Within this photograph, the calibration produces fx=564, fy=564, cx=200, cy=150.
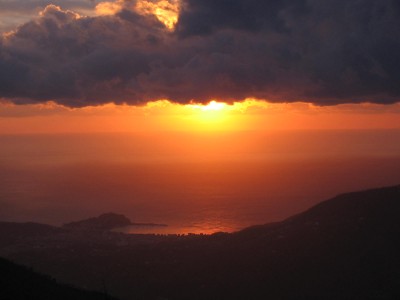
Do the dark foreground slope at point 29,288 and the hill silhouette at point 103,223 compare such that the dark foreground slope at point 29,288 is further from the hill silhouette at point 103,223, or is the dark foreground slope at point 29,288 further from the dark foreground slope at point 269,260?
the hill silhouette at point 103,223

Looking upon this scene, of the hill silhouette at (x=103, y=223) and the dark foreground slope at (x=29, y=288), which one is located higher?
the hill silhouette at (x=103, y=223)

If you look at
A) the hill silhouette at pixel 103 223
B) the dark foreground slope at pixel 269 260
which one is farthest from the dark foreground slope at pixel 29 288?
the hill silhouette at pixel 103 223

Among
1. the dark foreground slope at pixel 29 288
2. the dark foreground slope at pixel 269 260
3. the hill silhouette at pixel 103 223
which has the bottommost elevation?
the dark foreground slope at pixel 29 288

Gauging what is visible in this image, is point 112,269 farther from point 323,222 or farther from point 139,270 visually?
point 323,222

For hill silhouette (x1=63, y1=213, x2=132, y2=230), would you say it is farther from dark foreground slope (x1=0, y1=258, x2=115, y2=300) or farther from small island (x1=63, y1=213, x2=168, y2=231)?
dark foreground slope (x1=0, y1=258, x2=115, y2=300)

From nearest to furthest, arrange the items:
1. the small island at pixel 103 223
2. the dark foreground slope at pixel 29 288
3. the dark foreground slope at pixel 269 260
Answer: the dark foreground slope at pixel 29 288
the dark foreground slope at pixel 269 260
the small island at pixel 103 223

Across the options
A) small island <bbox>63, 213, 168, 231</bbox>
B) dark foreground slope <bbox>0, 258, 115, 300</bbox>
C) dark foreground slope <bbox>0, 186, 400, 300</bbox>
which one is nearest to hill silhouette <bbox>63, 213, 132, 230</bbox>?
small island <bbox>63, 213, 168, 231</bbox>
